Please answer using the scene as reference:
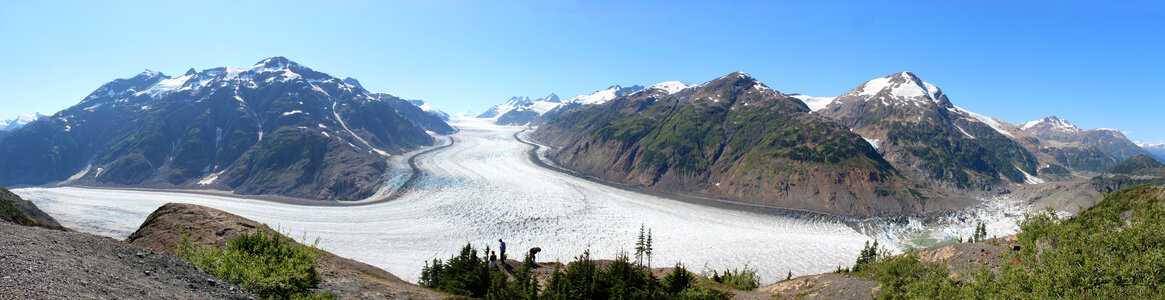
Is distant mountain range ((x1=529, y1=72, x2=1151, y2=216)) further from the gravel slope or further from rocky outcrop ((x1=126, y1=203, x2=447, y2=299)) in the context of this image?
the gravel slope

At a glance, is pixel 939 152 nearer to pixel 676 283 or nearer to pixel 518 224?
pixel 518 224

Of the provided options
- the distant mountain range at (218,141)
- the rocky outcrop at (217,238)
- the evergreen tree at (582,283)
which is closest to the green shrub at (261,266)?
the rocky outcrop at (217,238)

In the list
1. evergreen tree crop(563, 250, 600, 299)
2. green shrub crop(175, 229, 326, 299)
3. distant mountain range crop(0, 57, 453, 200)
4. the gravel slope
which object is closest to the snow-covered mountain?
evergreen tree crop(563, 250, 600, 299)

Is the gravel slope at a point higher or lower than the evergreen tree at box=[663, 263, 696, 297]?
higher

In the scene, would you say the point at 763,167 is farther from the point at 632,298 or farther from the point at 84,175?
the point at 84,175

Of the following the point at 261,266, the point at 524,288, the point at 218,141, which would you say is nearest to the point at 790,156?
the point at 524,288

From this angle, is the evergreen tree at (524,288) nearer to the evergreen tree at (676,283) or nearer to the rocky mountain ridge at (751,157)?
the evergreen tree at (676,283)

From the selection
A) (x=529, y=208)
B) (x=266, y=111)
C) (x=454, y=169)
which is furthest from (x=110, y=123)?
(x=529, y=208)
